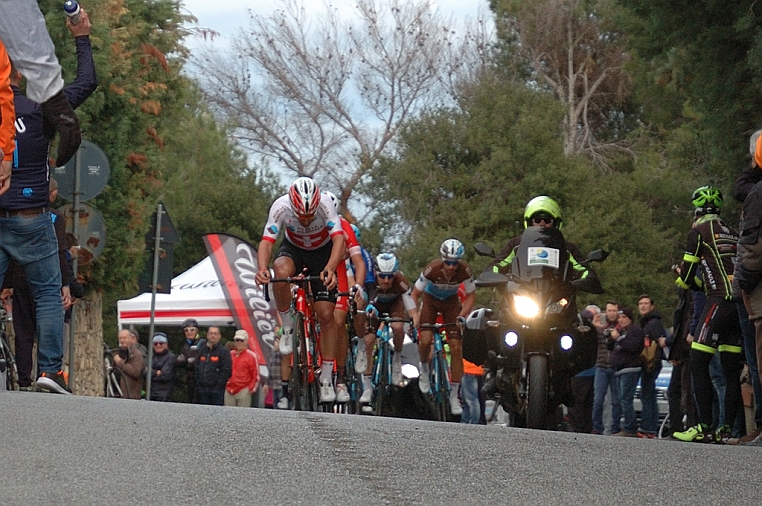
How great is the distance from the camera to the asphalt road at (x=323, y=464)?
5.70 metres

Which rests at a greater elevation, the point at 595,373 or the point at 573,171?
the point at 573,171

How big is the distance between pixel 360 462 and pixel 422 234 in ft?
141

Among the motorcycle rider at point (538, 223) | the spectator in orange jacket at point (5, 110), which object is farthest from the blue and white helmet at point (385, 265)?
the spectator in orange jacket at point (5, 110)

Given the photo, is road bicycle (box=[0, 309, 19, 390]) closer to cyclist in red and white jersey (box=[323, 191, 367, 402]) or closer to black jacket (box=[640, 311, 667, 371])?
cyclist in red and white jersey (box=[323, 191, 367, 402])

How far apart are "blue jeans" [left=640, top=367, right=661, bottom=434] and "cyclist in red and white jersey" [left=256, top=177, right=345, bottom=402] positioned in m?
5.40

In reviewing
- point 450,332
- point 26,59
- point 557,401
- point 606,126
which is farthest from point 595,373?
point 606,126

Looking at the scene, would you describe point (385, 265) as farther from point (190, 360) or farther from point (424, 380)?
point (190, 360)

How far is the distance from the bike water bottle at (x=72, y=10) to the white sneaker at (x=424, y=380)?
28.2 ft

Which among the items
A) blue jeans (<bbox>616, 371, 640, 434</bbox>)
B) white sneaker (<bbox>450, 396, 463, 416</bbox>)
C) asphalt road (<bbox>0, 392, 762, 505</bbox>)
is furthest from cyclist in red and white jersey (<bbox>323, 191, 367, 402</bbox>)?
asphalt road (<bbox>0, 392, 762, 505</bbox>)

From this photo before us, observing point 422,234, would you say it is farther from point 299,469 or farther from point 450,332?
point 299,469

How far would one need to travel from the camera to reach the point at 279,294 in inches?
533

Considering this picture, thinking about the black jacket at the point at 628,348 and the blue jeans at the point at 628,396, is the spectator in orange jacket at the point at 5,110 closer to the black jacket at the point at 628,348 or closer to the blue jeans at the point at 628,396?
the black jacket at the point at 628,348

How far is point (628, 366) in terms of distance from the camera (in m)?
18.1

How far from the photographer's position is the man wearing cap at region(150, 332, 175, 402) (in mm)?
22328
